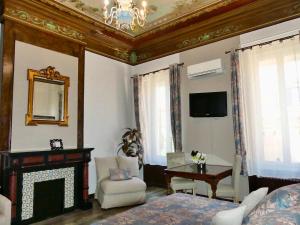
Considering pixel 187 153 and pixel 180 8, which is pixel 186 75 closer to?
pixel 180 8

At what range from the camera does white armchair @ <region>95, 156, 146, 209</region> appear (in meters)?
4.11

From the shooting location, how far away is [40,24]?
427 centimetres

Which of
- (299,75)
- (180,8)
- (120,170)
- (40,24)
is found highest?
(180,8)

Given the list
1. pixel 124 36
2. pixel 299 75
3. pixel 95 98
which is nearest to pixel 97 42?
pixel 124 36

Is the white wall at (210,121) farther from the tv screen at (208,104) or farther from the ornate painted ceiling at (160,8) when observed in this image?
the ornate painted ceiling at (160,8)

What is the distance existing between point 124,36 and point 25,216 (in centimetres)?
422

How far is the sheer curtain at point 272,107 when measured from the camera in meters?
3.69

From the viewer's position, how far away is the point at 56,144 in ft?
14.0

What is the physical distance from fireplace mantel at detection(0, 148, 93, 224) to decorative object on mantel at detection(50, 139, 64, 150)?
0.22 metres

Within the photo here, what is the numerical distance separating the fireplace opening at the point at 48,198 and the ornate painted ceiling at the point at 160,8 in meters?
3.20

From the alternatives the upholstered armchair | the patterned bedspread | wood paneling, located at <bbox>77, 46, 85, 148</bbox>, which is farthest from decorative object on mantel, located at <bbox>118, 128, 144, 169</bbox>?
the patterned bedspread

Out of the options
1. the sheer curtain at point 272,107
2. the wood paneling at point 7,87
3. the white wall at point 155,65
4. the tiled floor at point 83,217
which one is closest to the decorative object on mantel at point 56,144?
the wood paneling at point 7,87

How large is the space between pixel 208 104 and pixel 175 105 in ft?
2.50

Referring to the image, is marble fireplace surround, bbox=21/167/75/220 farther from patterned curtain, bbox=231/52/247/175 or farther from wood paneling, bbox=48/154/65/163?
patterned curtain, bbox=231/52/247/175
